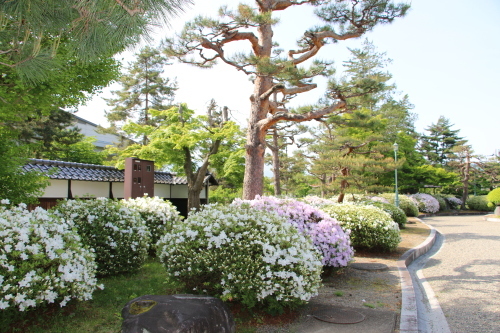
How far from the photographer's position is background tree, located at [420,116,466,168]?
129 feet

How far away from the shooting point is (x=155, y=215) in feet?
23.2

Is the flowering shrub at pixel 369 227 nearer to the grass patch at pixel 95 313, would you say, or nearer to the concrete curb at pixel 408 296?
the concrete curb at pixel 408 296

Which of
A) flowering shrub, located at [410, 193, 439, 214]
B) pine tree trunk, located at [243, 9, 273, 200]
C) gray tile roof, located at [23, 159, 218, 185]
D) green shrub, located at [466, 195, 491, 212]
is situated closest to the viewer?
pine tree trunk, located at [243, 9, 273, 200]

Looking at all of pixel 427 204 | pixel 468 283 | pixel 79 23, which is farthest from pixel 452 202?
pixel 79 23

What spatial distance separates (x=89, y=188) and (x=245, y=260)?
8816 millimetres

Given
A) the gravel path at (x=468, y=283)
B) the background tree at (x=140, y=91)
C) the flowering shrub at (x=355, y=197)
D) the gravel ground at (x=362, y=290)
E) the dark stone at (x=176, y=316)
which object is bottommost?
the gravel path at (x=468, y=283)

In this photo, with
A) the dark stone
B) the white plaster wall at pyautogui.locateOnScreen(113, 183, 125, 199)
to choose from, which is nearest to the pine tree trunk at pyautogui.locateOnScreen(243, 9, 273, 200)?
the white plaster wall at pyautogui.locateOnScreen(113, 183, 125, 199)

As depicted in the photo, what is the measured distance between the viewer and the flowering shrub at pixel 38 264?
311cm

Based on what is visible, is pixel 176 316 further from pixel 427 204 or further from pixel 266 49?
pixel 427 204

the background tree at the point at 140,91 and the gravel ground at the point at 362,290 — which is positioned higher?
the background tree at the point at 140,91

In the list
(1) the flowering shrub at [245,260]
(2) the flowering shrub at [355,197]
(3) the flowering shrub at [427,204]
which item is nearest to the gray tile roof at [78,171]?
(1) the flowering shrub at [245,260]

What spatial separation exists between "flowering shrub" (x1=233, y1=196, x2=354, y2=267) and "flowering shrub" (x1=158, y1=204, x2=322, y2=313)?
1.41m

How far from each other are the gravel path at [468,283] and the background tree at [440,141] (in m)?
32.3

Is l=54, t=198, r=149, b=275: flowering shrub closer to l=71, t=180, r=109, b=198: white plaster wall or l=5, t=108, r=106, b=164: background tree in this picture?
l=71, t=180, r=109, b=198: white plaster wall
